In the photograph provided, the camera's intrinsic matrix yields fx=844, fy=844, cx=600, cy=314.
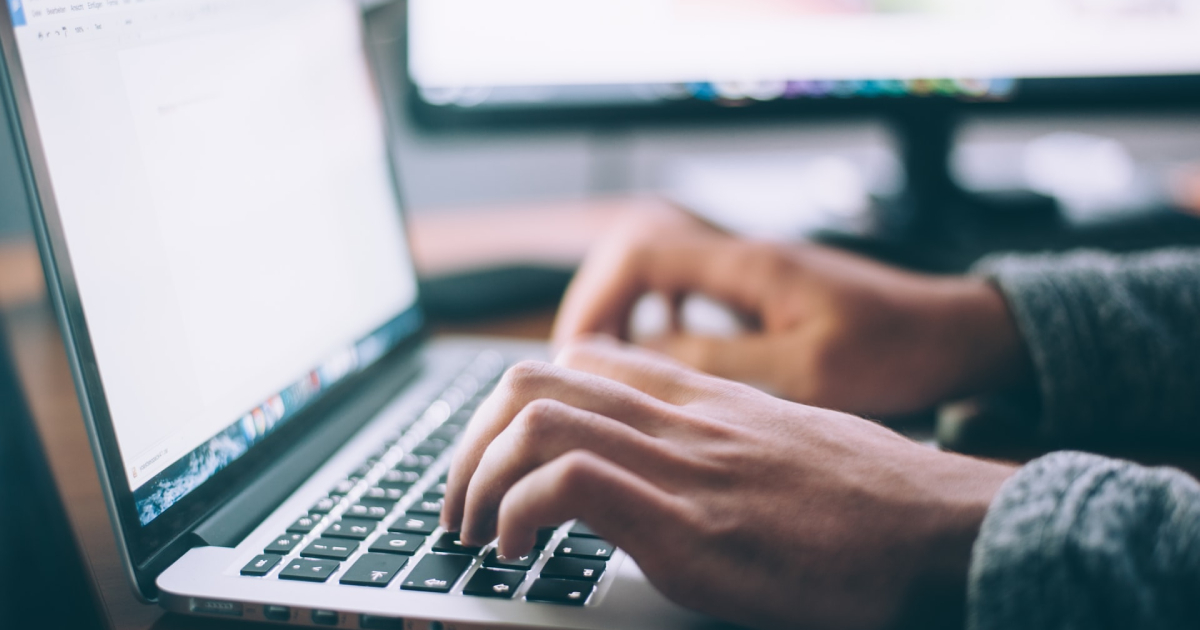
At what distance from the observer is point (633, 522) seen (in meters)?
0.27

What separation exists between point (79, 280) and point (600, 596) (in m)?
0.22

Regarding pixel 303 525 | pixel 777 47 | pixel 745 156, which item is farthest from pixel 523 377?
pixel 745 156

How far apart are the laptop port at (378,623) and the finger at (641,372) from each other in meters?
0.13

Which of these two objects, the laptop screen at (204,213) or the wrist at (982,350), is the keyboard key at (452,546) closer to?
the laptop screen at (204,213)

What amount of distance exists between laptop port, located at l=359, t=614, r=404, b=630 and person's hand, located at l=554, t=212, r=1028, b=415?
0.25 meters

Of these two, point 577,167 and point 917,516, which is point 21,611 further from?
point 577,167

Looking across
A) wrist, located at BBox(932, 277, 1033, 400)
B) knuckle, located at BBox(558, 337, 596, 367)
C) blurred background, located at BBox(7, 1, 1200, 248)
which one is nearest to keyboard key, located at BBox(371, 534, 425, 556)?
knuckle, located at BBox(558, 337, 596, 367)

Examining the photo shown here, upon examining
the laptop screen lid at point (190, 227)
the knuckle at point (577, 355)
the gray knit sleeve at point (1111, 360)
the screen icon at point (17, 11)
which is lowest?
Result: the gray knit sleeve at point (1111, 360)

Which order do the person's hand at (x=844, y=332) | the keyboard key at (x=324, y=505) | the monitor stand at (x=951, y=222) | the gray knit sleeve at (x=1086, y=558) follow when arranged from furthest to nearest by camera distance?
the monitor stand at (x=951, y=222) < the person's hand at (x=844, y=332) < the keyboard key at (x=324, y=505) < the gray knit sleeve at (x=1086, y=558)

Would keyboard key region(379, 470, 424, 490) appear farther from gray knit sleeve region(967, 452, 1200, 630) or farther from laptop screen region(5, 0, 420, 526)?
gray knit sleeve region(967, 452, 1200, 630)

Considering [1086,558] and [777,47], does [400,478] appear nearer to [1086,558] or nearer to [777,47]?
[1086,558]

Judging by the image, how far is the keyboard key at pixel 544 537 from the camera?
33 centimetres

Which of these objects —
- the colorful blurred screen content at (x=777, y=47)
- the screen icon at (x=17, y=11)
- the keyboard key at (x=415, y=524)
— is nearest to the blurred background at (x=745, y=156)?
the colorful blurred screen content at (x=777, y=47)

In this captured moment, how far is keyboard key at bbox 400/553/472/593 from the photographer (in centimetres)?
30
